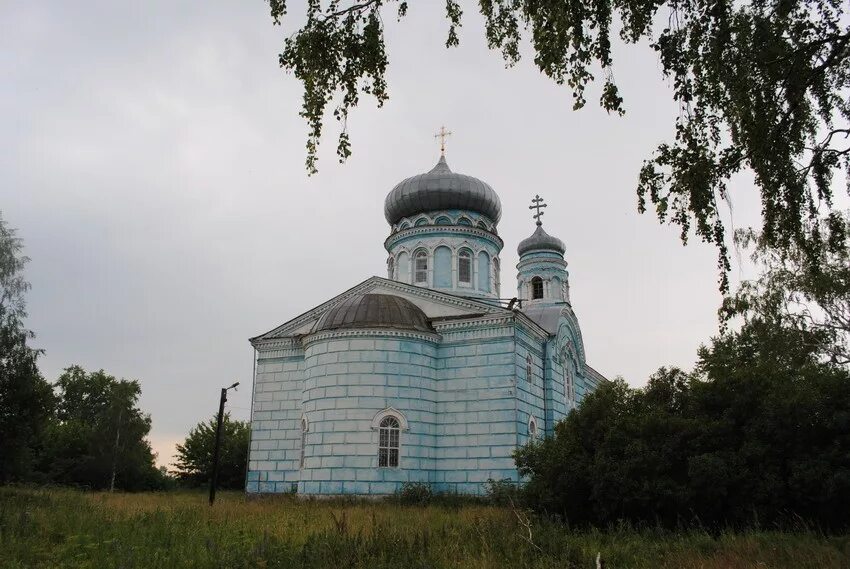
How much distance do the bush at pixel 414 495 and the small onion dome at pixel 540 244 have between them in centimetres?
1422

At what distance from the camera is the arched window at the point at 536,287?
29703mm

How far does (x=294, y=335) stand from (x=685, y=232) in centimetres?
1782

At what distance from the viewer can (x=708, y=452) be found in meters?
11.6

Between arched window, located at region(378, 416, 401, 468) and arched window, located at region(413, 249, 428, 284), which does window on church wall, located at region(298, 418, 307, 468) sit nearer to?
arched window, located at region(378, 416, 401, 468)

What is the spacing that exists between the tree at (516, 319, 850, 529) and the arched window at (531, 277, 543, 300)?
16.1m

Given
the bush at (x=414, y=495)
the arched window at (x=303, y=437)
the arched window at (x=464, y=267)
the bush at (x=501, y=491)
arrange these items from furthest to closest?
the arched window at (x=464, y=267) → the arched window at (x=303, y=437) → the bush at (x=414, y=495) → the bush at (x=501, y=491)

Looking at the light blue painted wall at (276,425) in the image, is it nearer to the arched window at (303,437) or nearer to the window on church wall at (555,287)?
the arched window at (303,437)

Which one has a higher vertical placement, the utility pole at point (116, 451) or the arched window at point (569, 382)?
the arched window at point (569, 382)

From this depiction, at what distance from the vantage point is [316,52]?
6.21 m

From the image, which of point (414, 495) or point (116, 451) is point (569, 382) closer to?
point (414, 495)

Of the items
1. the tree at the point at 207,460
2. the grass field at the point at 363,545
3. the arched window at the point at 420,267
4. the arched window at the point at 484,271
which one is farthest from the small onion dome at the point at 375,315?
the tree at the point at 207,460

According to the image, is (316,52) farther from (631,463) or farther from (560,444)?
(560,444)

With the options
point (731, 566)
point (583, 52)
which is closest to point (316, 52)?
point (583, 52)

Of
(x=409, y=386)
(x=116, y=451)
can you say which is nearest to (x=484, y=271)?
(x=409, y=386)
